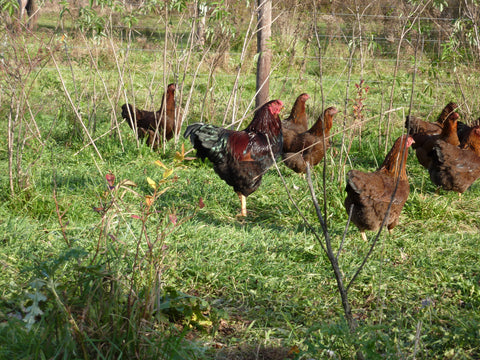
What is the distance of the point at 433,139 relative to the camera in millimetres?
5961

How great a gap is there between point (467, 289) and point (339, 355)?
145 cm

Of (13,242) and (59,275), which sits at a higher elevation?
(59,275)

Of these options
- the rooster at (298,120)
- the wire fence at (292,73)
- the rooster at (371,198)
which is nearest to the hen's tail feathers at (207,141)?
the rooster at (371,198)

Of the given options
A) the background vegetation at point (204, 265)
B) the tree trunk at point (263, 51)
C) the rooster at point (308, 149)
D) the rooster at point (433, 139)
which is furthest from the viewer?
the tree trunk at point (263, 51)

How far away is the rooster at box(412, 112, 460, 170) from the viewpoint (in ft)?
19.1

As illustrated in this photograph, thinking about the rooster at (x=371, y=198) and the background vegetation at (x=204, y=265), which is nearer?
the background vegetation at (x=204, y=265)

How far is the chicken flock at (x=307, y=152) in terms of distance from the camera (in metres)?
4.15

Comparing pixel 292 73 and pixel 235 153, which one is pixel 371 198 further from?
pixel 292 73

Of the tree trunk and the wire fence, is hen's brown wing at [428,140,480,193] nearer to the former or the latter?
the wire fence

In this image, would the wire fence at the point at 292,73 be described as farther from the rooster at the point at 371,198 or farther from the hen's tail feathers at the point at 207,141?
the rooster at the point at 371,198

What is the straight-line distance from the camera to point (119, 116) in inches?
306

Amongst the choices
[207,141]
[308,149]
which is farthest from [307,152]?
[207,141]

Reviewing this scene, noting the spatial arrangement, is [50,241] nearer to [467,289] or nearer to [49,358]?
[49,358]

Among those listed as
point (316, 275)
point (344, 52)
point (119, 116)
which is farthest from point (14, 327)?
point (344, 52)
